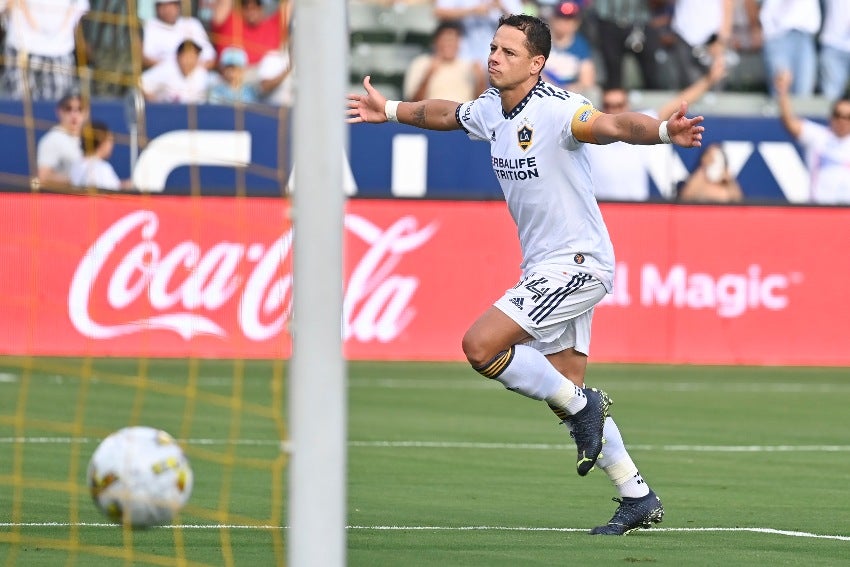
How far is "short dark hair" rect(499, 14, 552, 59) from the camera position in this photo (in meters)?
7.94

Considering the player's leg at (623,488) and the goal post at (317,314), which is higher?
the goal post at (317,314)

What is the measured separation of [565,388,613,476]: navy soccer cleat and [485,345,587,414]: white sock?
38 millimetres

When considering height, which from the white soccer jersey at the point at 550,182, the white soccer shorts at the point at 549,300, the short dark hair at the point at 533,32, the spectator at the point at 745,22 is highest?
the spectator at the point at 745,22

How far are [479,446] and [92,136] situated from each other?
715cm

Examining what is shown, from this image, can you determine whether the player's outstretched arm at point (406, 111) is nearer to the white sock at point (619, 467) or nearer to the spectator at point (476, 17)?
the white sock at point (619, 467)

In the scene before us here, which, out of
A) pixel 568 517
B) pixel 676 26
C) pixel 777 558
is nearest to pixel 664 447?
pixel 568 517

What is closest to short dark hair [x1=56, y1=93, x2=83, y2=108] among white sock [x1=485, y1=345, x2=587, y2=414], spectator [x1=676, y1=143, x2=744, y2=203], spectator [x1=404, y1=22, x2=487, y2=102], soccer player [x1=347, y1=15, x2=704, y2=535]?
spectator [x1=404, y1=22, x2=487, y2=102]

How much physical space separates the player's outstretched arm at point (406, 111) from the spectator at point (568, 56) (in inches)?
433

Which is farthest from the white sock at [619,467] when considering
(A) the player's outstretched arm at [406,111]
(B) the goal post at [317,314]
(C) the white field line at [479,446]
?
(C) the white field line at [479,446]

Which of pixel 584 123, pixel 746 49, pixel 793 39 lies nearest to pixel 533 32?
pixel 584 123

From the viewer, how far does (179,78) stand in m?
18.0

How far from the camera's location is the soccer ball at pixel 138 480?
20.9 ft

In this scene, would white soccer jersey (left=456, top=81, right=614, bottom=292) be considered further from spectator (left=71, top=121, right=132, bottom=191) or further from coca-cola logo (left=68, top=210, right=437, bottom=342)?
spectator (left=71, top=121, right=132, bottom=191)

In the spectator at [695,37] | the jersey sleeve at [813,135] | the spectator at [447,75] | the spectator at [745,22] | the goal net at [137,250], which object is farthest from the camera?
the spectator at [745,22]
